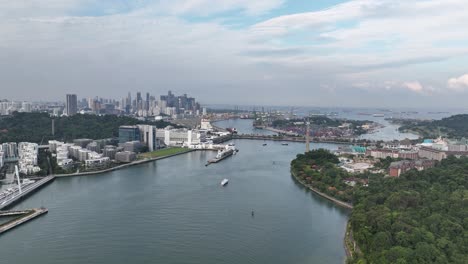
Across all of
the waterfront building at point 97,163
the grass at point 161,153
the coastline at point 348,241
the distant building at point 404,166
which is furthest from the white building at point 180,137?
the coastline at point 348,241

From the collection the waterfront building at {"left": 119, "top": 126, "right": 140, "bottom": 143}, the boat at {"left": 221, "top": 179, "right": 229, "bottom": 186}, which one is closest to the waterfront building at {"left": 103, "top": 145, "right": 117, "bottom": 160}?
the waterfront building at {"left": 119, "top": 126, "right": 140, "bottom": 143}

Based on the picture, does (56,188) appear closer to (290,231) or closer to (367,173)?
(290,231)

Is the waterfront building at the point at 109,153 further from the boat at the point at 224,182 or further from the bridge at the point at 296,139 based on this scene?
the bridge at the point at 296,139


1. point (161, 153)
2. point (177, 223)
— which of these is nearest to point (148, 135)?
point (161, 153)

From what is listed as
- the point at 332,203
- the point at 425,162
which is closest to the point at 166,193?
the point at 332,203

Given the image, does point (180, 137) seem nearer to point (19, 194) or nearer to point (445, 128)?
point (19, 194)

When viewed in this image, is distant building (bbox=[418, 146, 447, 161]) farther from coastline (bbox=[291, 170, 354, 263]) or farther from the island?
coastline (bbox=[291, 170, 354, 263])
